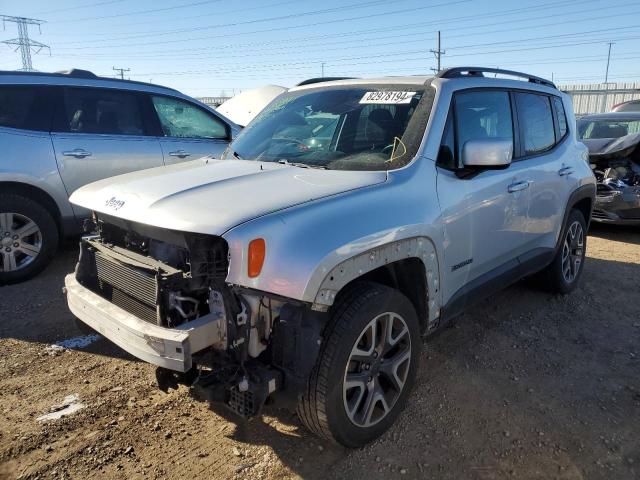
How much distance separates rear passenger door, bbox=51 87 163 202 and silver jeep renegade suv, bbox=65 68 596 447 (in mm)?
2285

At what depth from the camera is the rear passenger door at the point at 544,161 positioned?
3.99 m

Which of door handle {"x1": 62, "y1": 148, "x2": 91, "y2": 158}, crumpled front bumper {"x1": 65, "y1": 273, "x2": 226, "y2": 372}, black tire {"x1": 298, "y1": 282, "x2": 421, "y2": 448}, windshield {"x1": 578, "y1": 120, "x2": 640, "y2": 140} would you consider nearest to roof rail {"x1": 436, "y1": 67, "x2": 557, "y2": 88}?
black tire {"x1": 298, "y1": 282, "x2": 421, "y2": 448}

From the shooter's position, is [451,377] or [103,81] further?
[103,81]

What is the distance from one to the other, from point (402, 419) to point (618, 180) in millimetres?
6120

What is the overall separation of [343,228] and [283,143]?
1.37 metres

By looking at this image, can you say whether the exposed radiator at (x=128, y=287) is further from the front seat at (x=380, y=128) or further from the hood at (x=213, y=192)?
the front seat at (x=380, y=128)

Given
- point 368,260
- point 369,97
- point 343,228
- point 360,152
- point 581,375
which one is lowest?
point 581,375

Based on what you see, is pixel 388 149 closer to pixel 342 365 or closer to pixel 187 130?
pixel 342 365

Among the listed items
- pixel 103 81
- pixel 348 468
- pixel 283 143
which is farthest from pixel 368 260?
pixel 103 81

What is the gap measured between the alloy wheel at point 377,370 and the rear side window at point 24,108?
427 cm

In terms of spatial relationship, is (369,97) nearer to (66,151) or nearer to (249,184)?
(249,184)

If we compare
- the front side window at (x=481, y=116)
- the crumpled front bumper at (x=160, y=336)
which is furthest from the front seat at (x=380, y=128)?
the crumpled front bumper at (x=160, y=336)

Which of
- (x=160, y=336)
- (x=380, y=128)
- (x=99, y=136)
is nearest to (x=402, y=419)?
(x=160, y=336)

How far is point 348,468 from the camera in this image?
2.55 metres
